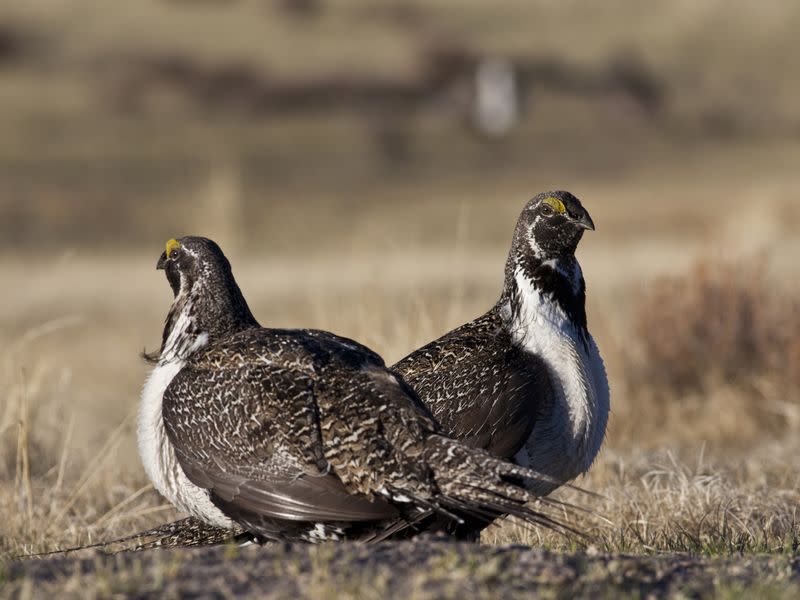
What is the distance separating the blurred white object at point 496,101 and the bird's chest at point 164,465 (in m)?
42.1

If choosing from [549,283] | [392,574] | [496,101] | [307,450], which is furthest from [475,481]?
[496,101]

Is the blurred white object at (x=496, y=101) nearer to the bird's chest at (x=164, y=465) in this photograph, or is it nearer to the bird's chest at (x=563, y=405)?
the bird's chest at (x=563, y=405)

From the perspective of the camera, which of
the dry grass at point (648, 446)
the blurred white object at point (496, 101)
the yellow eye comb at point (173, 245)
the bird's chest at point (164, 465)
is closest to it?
the bird's chest at point (164, 465)

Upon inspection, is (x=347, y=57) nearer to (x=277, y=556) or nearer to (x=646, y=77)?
(x=646, y=77)

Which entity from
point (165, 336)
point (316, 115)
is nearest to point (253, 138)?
point (316, 115)

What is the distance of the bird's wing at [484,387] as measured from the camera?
5.48 metres

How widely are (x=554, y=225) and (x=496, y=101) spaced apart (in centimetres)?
4217

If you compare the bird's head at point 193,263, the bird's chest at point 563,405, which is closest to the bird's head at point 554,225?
the bird's chest at point 563,405

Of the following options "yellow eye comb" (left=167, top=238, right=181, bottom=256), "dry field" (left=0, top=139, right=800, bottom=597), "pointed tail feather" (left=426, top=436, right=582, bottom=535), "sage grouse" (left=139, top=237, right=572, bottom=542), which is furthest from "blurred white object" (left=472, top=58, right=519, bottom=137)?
"pointed tail feather" (left=426, top=436, right=582, bottom=535)

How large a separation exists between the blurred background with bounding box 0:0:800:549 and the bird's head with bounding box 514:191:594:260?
1203mm

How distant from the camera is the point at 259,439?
4734 mm

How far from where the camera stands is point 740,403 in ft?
32.1

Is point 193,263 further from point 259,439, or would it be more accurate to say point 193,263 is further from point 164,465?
point 259,439

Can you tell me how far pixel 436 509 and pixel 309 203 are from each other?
105ft
